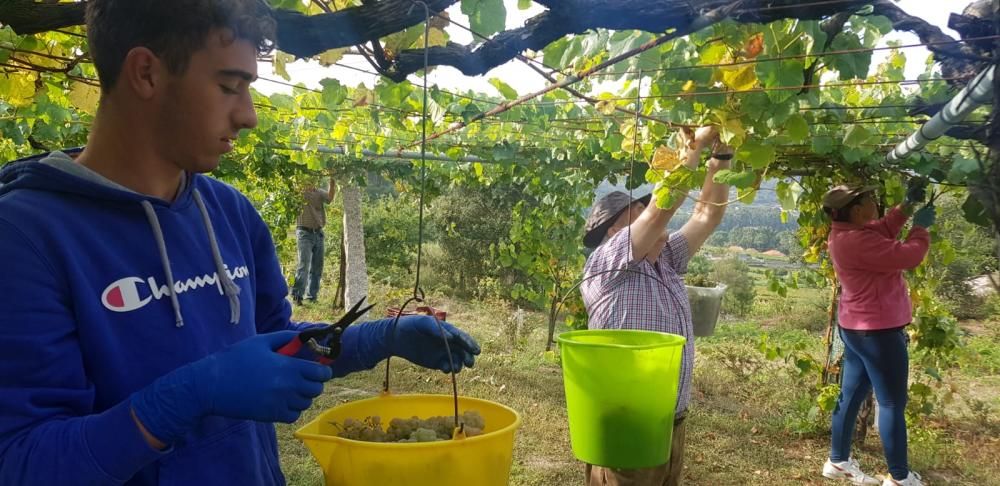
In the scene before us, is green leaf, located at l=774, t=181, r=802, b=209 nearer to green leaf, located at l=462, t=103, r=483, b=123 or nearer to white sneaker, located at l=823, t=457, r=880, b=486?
white sneaker, located at l=823, t=457, r=880, b=486

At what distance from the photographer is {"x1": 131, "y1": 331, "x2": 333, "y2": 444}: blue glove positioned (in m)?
0.89

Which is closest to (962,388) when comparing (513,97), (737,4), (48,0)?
(513,97)

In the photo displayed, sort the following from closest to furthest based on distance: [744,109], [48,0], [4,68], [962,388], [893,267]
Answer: [48,0], [744,109], [4,68], [893,267], [962,388]

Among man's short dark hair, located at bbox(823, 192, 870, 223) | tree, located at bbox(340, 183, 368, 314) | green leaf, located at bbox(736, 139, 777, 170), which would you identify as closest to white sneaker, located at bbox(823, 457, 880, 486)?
man's short dark hair, located at bbox(823, 192, 870, 223)

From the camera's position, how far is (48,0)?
1.59m

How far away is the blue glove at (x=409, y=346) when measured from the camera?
1383 millimetres

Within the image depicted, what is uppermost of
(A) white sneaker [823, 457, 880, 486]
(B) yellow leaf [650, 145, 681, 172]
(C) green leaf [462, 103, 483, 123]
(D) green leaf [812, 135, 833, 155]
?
(C) green leaf [462, 103, 483, 123]

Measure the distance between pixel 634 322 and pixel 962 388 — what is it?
5233 millimetres

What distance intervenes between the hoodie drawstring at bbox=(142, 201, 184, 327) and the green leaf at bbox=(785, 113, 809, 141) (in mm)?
1785

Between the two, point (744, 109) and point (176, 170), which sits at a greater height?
point (744, 109)

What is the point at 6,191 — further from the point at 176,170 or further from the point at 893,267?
the point at 893,267

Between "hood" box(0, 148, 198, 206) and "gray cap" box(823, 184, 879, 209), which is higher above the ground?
"gray cap" box(823, 184, 879, 209)

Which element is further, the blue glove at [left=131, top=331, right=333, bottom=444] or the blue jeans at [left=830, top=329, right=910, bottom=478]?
the blue jeans at [left=830, top=329, right=910, bottom=478]

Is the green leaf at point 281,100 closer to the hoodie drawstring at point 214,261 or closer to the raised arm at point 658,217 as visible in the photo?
the raised arm at point 658,217
